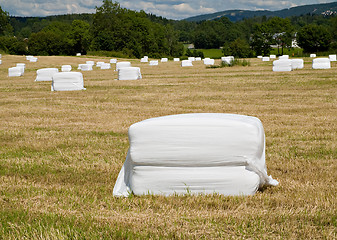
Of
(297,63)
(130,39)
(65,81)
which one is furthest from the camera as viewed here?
(130,39)

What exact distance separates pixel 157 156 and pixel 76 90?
14.2 m

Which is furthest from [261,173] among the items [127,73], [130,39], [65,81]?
[130,39]

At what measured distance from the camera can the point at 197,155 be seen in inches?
173

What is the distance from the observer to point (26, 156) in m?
6.82

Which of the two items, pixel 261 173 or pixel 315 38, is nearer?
pixel 261 173

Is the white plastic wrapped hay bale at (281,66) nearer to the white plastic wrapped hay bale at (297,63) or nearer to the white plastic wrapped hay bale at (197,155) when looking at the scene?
the white plastic wrapped hay bale at (297,63)

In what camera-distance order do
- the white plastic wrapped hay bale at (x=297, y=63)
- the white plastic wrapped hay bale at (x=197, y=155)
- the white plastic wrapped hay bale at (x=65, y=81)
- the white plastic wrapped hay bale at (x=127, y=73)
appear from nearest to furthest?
the white plastic wrapped hay bale at (x=197, y=155)
the white plastic wrapped hay bale at (x=65, y=81)
the white plastic wrapped hay bale at (x=127, y=73)
the white plastic wrapped hay bale at (x=297, y=63)

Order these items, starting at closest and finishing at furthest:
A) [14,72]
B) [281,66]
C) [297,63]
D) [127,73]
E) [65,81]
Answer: [65,81], [127,73], [281,66], [297,63], [14,72]

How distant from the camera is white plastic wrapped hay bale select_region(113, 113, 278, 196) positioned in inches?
173

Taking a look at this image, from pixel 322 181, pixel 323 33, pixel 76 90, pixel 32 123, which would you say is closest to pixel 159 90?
pixel 76 90

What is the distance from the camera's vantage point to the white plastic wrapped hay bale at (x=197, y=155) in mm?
4395

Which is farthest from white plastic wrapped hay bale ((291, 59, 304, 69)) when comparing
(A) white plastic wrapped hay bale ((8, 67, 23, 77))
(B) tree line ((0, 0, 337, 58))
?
(B) tree line ((0, 0, 337, 58))

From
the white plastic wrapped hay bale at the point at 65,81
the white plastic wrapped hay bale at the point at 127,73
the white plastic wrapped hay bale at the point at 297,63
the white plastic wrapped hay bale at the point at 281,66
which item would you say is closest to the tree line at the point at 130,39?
the white plastic wrapped hay bale at the point at 297,63

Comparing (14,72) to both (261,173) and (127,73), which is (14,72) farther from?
(261,173)
